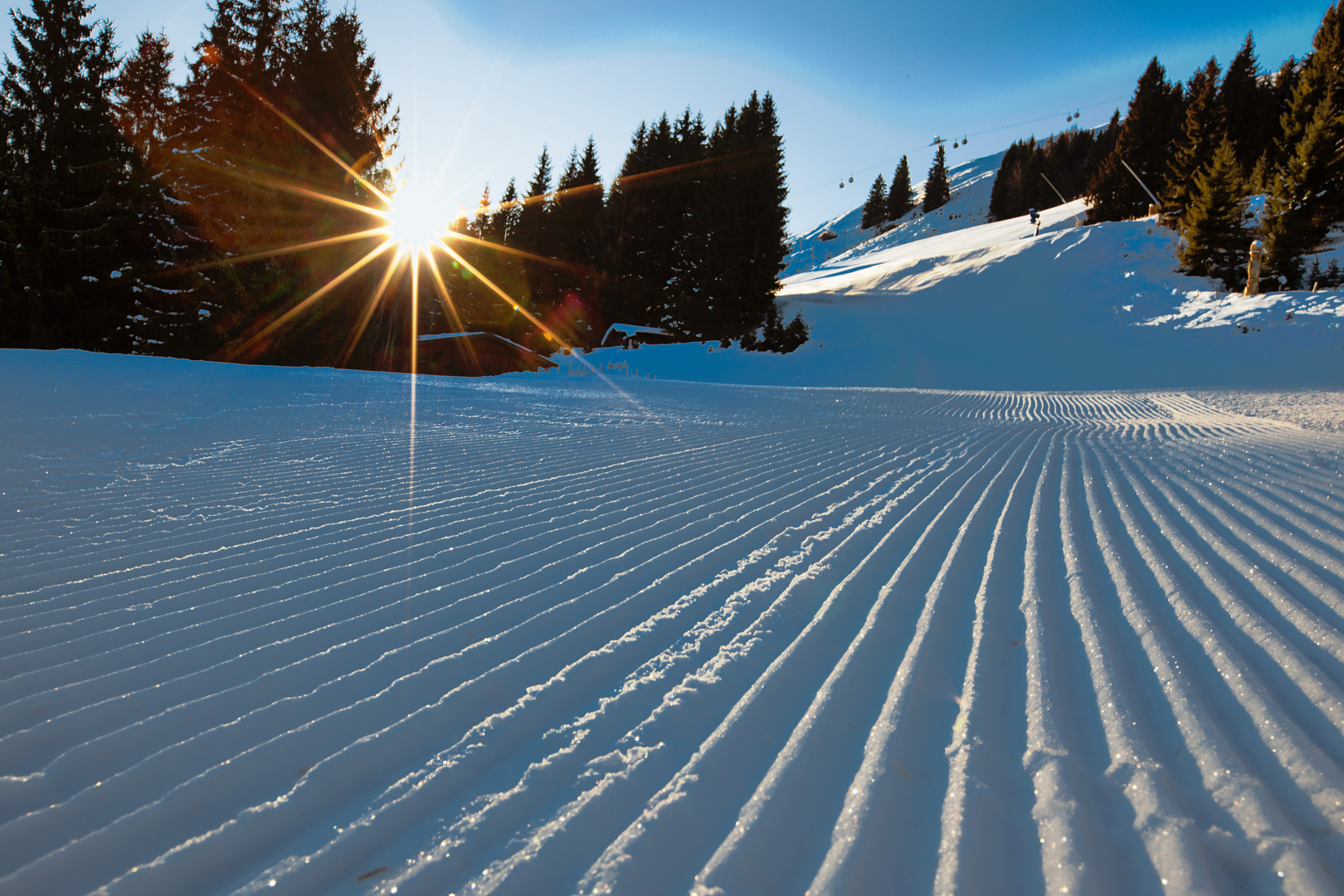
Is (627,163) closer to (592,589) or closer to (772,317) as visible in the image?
(772,317)

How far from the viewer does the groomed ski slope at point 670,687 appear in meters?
1.33

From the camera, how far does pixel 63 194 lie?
837 inches

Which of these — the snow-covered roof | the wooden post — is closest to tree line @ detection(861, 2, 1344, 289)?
the wooden post

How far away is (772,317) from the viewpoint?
2892 centimetres

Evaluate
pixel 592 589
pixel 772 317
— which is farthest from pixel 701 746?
pixel 772 317

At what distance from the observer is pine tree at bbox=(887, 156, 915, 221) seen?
265 feet

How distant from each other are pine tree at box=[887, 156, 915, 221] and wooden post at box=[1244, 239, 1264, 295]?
66.8 metres

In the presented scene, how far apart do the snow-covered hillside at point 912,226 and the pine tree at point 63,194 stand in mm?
35885

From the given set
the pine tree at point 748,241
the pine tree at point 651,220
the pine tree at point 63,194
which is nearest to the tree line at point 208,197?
the pine tree at point 63,194

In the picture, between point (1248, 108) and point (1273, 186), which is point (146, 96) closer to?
point (1273, 186)

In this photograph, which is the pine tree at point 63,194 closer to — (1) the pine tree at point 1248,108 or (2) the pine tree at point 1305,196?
(2) the pine tree at point 1305,196

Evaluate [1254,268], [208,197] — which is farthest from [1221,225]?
[208,197]

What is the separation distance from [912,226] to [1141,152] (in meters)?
33.6

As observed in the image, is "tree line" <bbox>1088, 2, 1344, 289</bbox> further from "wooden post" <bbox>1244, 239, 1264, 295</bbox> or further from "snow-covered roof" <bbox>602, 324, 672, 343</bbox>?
"snow-covered roof" <bbox>602, 324, 672, 343</bbox>
